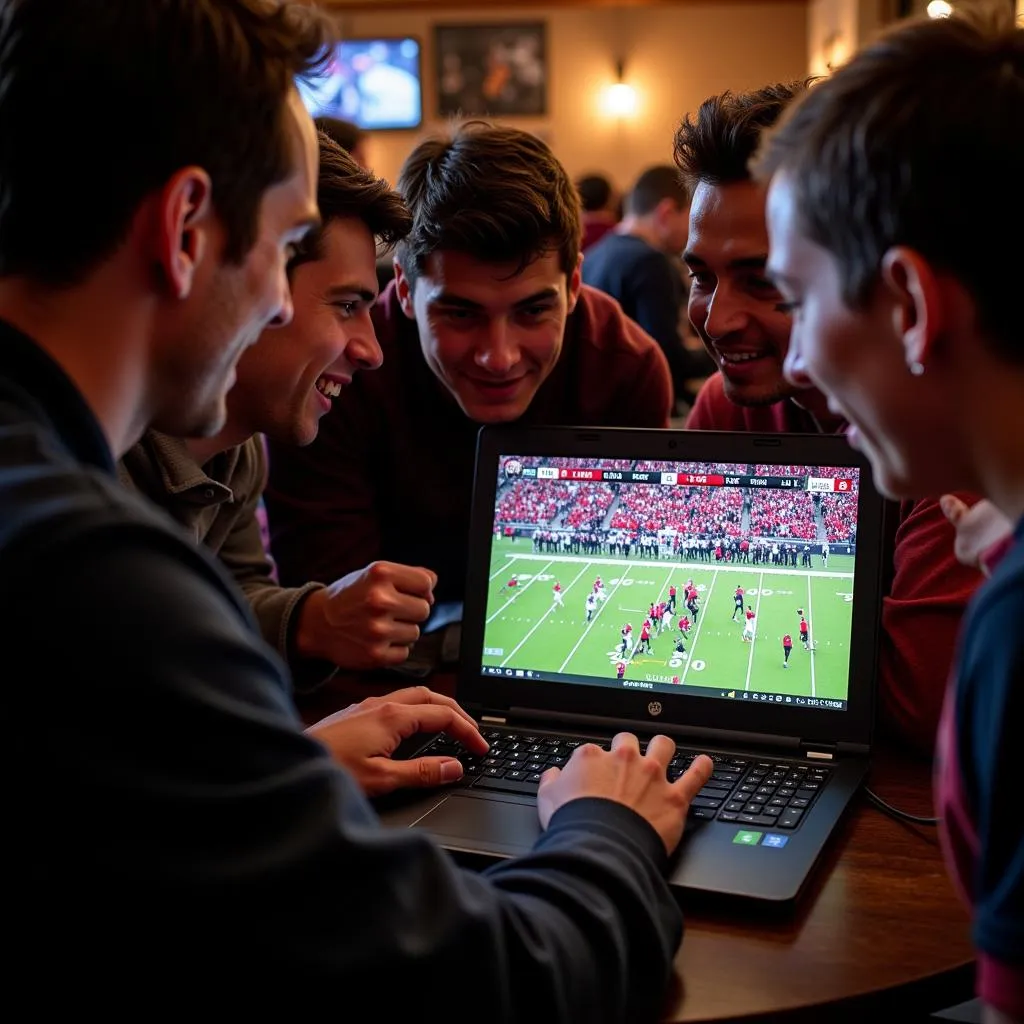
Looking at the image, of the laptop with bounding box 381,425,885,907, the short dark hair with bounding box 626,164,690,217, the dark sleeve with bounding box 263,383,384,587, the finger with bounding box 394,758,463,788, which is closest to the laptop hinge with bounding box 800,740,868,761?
the laptop with bounding box 381,425,885,907

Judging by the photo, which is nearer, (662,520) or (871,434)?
(871,434)

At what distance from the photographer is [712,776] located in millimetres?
1117

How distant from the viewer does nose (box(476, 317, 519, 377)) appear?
5.54 feet

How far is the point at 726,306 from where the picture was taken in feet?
5.20

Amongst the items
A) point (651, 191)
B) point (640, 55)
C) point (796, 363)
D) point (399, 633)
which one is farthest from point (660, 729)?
point (640, 55)

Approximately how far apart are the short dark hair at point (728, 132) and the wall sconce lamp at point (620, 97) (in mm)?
7447

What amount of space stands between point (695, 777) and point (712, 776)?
3.4 inches

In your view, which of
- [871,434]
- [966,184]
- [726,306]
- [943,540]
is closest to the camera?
[966,184]

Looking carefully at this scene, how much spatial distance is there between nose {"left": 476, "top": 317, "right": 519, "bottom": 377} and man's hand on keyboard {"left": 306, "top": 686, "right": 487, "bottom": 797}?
0.61 metres

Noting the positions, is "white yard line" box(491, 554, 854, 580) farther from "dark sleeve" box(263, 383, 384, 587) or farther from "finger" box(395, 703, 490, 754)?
"dark sleeve" box(263, 383, 384, 587)

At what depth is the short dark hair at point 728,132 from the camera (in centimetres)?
154

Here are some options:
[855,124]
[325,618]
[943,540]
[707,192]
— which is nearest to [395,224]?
[707,192]

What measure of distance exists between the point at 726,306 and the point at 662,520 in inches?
15.9

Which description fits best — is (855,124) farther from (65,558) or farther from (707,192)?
(707,192)
